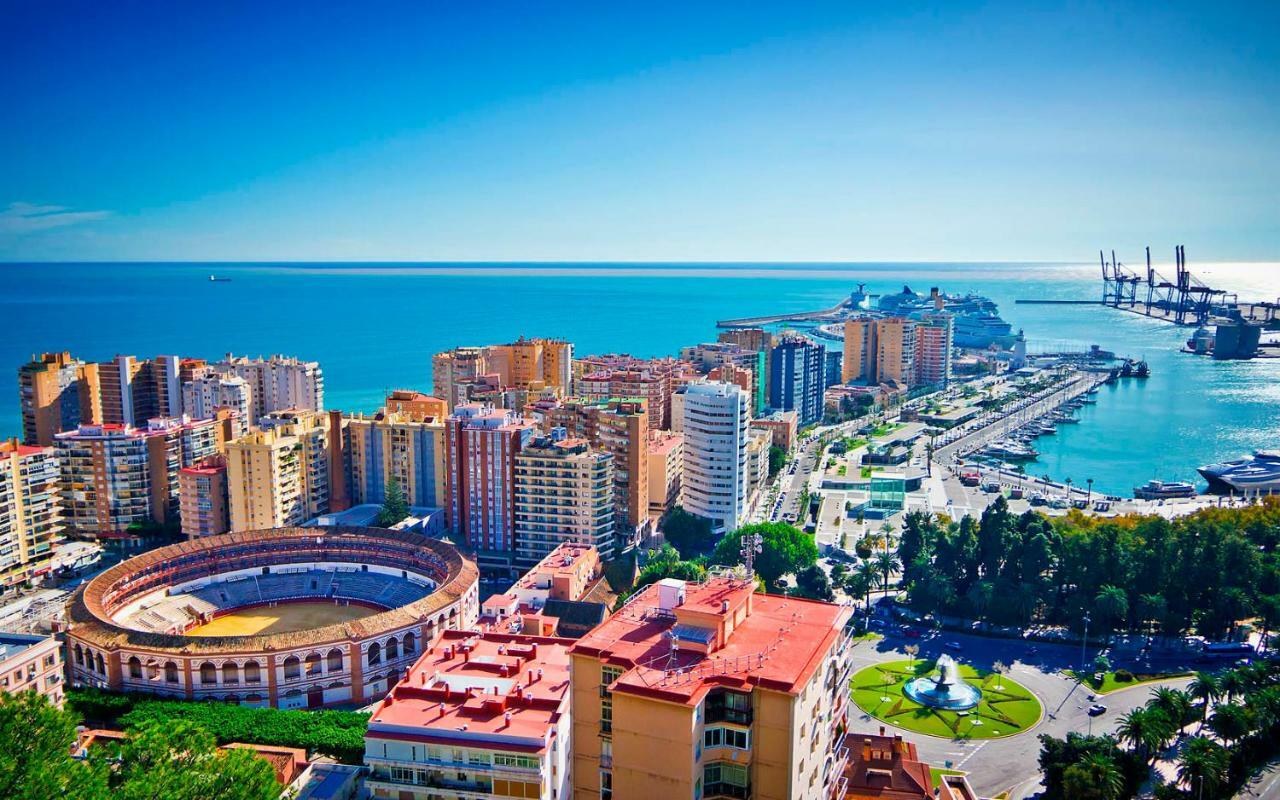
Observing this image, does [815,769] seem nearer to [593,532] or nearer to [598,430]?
[593,532]

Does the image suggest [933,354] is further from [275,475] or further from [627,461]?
[275,475]

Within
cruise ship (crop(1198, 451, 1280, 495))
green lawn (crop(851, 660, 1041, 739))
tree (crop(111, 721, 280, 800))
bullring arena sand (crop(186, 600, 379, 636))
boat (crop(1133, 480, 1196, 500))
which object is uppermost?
tree (crop(111, 721, 280, 800))

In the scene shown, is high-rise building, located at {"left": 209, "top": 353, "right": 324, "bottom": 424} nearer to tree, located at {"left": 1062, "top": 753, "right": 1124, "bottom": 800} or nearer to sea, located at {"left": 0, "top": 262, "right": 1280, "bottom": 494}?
sea, located at {"left": 0, "top": 262, "right": 1280, "bottom": 494}

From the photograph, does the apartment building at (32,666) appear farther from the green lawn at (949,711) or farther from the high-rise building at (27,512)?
the green lawn at (949,711)

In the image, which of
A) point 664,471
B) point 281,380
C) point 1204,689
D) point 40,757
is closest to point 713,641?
point 40,757

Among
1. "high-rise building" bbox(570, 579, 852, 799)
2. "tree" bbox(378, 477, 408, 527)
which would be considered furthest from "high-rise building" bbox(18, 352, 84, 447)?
"high-rise building" bbox(570, 579, 852, 799)

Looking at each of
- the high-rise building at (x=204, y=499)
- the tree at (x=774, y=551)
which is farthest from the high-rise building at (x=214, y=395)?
the tree at (x=774, y=551)

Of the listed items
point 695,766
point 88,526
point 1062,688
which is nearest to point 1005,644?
point 1062,688
